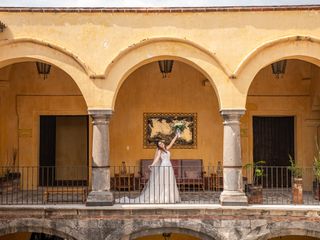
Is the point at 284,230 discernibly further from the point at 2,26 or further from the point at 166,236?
the point at 2,26

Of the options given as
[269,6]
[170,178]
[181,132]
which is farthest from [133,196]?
[269,6]

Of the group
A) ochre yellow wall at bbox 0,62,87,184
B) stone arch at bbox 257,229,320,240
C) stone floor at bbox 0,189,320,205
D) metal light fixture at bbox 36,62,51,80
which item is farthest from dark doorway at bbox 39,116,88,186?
stone arch at bbox 257,229,320,240

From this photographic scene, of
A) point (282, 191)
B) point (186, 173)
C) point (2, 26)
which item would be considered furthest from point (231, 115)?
point (2, 26)

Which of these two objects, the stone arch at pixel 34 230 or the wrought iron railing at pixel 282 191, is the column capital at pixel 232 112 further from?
the stone arch at pixel 34 230

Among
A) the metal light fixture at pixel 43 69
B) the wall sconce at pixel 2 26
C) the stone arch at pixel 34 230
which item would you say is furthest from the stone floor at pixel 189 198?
the wall sconce at pixel 2 26

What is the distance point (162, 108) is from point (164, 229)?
4414 millimetres

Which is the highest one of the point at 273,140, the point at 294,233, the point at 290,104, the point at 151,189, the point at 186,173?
the point at 290,104

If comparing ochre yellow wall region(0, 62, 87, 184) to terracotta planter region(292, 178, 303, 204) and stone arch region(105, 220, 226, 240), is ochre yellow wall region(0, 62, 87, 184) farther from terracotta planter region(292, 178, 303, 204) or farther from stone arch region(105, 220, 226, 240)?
terracotta planter region(292, 178, 303, 204)

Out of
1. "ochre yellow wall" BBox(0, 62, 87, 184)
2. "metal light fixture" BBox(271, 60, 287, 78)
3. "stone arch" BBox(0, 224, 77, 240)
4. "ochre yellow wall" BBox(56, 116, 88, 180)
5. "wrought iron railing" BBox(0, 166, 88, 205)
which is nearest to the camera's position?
"stone arch" BBox(0, 224, 77, 240)

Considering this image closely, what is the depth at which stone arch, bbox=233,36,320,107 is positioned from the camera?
10781mm

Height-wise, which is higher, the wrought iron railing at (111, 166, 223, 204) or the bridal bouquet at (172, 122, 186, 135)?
the bridal bouquet at (172, 122, 186, 135)

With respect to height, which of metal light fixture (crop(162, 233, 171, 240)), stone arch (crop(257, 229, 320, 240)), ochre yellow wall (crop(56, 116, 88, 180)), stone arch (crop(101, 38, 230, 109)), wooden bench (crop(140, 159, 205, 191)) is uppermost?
stone arch (crop(101, 38, 230, 109))

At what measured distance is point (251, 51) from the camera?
1081cm

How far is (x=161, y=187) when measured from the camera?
441 inches
